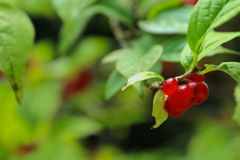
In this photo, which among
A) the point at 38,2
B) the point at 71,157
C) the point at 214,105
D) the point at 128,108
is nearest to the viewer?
the point at 71,157

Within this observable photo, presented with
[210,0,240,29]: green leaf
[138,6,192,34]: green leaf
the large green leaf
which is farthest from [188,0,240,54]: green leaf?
the large green leaf

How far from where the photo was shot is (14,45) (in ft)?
1.90

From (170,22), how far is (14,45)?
37 centimetres

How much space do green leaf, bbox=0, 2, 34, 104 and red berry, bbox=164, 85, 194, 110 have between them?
25cm

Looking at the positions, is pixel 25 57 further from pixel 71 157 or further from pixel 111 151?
pixel 111 151

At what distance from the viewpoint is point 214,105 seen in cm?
191

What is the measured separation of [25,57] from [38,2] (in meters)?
1.06

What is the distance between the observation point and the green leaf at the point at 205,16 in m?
0.50

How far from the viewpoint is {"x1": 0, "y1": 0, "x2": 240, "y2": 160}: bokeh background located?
123 centimetres

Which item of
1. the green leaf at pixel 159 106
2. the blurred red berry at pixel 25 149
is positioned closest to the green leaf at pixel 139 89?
the green leaf at pixel 159 106

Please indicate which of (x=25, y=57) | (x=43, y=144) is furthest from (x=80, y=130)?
(x=25, y=57)

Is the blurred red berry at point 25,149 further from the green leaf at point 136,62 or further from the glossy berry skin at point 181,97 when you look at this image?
the glossy berry skin at point 181,97

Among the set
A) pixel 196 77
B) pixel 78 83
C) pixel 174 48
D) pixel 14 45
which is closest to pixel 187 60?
pixel 196 77

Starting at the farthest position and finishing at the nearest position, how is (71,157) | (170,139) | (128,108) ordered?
(170,139) → (128,108) → (71,157)
